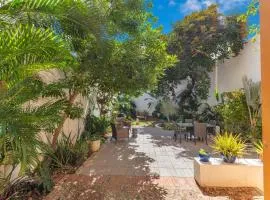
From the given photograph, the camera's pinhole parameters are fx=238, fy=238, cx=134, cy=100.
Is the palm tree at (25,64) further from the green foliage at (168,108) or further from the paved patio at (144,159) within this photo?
the green foliage at (168,108)

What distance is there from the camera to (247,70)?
13.1 metres

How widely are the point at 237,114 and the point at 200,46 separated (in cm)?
630

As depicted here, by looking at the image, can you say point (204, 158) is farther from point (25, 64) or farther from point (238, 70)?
point (238, 70)

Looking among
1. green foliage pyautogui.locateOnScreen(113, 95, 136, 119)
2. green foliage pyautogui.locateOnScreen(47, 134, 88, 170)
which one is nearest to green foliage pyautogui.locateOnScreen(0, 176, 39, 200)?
green foliage pyautogui.locateOnScreen(47, 134, 88, 170)

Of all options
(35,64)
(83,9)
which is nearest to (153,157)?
(83,9)

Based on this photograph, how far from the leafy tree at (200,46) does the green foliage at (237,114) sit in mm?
4678

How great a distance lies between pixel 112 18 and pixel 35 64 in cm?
459

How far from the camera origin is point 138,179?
6.43m

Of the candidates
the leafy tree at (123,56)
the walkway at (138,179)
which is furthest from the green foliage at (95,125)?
the leafy tree at (123,56)

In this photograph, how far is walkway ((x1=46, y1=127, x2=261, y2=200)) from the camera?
5.32 metres

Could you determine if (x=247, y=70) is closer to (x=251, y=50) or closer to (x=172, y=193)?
(x=251, y=50)

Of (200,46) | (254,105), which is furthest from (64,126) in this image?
(200,46)

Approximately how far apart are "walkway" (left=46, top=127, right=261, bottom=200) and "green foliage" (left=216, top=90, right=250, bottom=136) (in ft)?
8.99

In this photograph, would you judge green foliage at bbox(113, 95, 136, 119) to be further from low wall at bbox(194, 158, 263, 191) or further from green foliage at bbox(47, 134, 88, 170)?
low wall at bbox(194, 158, 263, 191)
